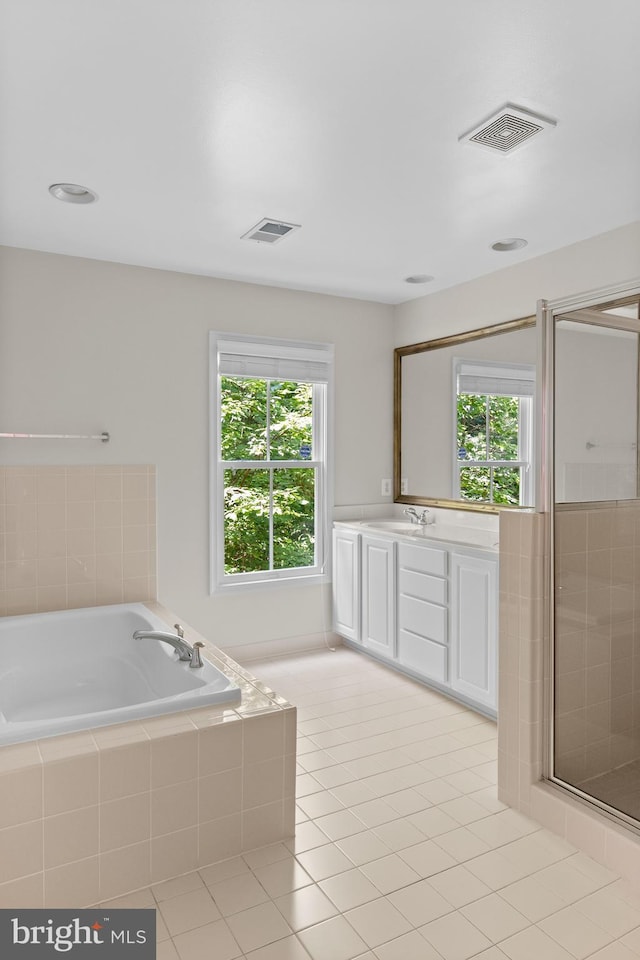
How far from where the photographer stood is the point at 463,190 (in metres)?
2.61

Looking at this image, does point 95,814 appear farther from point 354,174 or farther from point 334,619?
point 334,619

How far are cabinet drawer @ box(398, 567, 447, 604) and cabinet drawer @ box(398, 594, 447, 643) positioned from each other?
3cm

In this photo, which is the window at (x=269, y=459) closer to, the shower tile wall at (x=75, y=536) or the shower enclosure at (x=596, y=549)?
the shower tile wall at (x=75, y=536)

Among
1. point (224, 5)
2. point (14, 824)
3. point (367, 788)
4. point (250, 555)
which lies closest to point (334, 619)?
point (250, 555)

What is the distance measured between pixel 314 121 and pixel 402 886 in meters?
2.40

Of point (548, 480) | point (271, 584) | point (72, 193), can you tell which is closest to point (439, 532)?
point (271, 584)

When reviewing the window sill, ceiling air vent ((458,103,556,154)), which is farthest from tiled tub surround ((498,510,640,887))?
the window sill

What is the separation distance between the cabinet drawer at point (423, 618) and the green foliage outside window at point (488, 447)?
720mm

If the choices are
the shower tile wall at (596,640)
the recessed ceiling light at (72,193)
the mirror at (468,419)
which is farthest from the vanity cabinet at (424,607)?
the recessed ceiling light at (72,193)

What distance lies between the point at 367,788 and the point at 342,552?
1879 mm

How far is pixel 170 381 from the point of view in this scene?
12.3 ft

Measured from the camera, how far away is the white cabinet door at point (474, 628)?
3.14 m

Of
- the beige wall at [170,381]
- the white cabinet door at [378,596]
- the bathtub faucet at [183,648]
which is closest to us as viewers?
the bathtub faucet at [183,648]

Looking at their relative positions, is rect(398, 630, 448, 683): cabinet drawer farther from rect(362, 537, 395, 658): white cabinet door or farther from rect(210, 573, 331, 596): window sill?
rect(210, 573, 331, 596): window sill
